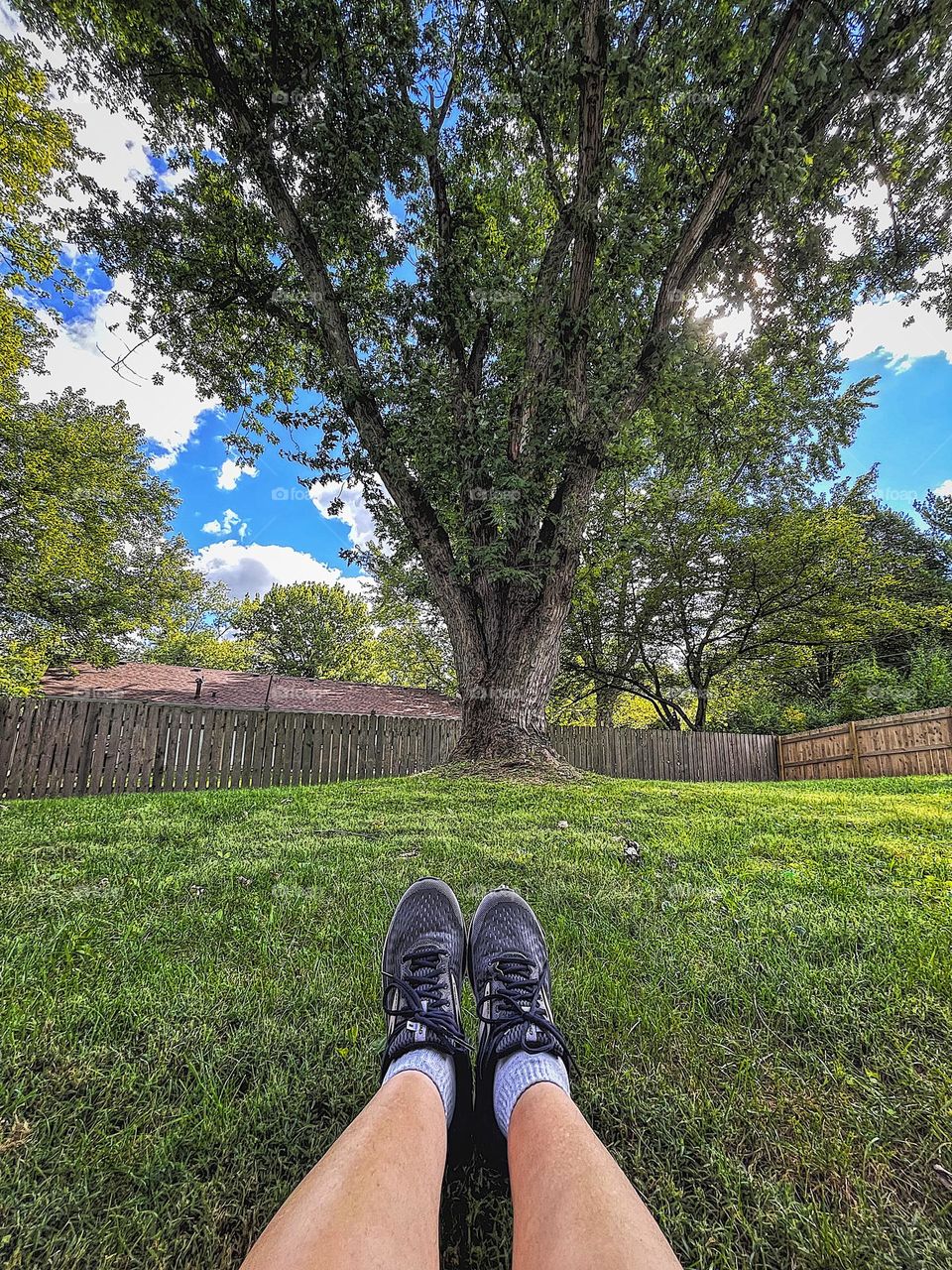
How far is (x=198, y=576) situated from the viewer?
2056 centimetres

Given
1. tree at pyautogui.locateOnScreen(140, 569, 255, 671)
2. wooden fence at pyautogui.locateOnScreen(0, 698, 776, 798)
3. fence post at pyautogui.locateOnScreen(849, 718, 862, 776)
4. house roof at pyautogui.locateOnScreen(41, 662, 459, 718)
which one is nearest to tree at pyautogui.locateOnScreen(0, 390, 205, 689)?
Answer: house roof at pyautogui.locateOnScreen(41, 662, 459, 718)

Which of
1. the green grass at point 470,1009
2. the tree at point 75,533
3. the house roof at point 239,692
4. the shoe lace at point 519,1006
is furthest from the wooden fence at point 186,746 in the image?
the shoe lace at point 519,1006

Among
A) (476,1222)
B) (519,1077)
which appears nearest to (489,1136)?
(519,1077)

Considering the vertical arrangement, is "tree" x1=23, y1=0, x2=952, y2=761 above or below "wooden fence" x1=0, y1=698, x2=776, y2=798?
above

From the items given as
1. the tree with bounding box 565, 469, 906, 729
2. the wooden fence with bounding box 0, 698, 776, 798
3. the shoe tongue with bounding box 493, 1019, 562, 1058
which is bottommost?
the shoe tongue with bounding box 493, 1019, 562, 1058

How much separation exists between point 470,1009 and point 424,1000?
9.4 inches

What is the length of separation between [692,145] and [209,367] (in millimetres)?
7357

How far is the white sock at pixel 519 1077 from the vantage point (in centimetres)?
121

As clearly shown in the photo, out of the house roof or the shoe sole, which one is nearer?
the shoe sole

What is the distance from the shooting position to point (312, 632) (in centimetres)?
2889

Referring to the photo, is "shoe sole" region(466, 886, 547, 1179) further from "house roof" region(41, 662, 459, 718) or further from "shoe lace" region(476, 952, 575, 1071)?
"house roof" region(41, 662, 459, 718)

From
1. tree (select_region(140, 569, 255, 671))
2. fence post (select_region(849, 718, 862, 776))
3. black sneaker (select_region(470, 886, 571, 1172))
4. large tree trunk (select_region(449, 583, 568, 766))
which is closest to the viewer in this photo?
black sneaker (select_region(470, 886, 571, 1172))

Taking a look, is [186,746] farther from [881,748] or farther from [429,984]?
[881,748]

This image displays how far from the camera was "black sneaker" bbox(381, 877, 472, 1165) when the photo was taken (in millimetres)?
1271
